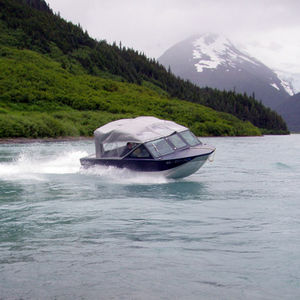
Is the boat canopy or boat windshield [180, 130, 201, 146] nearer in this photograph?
the boat canopy

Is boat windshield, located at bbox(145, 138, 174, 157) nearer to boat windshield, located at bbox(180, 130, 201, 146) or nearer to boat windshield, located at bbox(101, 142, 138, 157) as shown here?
boat windshield, located at bbox(101, 142, 138, 157)

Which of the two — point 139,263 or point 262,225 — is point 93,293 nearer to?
point 139,263

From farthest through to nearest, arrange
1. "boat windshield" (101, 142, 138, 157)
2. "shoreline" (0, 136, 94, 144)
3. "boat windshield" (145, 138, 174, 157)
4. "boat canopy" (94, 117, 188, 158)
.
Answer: "shoreline" (0, 136, 94, 144), "boat windshield" (101, 142, 138, 157), "boat canopy" (94, 117, 188, 158), "boat windshield" (145, 138, 174, 157)

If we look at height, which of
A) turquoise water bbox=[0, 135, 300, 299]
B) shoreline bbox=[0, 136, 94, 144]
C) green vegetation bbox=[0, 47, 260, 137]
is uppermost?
green vegetation bbox=[0, 47, 260, 137]

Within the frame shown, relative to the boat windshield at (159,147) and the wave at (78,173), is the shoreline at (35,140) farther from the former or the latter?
the boat windshield at (159,147)

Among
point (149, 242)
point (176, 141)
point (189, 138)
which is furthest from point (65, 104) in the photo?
point (149, 242)

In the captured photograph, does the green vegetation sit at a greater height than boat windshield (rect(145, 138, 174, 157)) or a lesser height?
greater

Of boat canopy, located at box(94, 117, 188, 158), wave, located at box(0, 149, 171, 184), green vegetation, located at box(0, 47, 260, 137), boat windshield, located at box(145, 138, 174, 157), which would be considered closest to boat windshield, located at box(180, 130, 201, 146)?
boat canopy, located at box(94, 117, 188, 158)

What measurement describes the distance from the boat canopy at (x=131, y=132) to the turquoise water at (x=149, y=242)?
7.85ft

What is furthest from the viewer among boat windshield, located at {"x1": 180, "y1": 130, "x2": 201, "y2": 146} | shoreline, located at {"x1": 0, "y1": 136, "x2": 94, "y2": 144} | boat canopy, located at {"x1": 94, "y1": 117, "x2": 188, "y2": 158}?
shoreline, located at {"x1": 0, "y1": 136, "x2": 94, "y2": 144}

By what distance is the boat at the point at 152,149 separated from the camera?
20.4 m

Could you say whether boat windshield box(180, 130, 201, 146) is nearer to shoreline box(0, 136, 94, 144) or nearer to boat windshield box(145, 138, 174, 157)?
boat windshield box(145, 138, 174, 157)

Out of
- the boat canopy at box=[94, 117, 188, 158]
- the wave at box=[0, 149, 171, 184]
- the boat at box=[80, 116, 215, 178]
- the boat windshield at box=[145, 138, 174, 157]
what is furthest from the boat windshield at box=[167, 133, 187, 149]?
the wave at box=[0, 149, 171, 184]

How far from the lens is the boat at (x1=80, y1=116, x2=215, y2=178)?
802 inches
